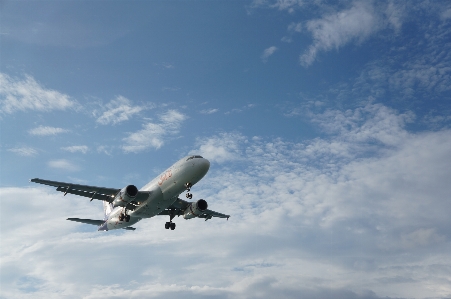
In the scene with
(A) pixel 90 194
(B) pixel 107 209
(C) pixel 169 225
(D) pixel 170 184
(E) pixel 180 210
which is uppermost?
(E) pixel 180 210

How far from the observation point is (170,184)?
4294cm

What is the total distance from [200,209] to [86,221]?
613 inches

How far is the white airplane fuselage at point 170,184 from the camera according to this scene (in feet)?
137

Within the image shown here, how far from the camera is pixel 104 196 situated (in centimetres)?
4869

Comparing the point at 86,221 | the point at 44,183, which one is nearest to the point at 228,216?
the point at 86,221

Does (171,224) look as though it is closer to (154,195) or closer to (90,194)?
(154,195)

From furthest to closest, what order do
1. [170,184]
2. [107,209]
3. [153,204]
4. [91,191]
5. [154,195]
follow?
[107,209] → [91,191] → [153,204] → [154,195] → [170,184]

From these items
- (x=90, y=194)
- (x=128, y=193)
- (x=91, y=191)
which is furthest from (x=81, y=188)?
(x=128, y=193)

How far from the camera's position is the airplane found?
138 ft

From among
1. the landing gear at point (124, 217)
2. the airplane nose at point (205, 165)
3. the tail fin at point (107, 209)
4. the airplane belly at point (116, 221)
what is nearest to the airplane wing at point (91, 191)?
the landing gear at point (124, 217)

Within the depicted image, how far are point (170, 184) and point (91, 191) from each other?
10.3m

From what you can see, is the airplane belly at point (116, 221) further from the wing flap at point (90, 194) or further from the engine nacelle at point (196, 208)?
the engine nacelle at point (196, 208)

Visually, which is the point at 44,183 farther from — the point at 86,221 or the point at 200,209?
the point at 200,209

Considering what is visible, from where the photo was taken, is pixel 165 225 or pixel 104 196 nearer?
pixel 104 196
